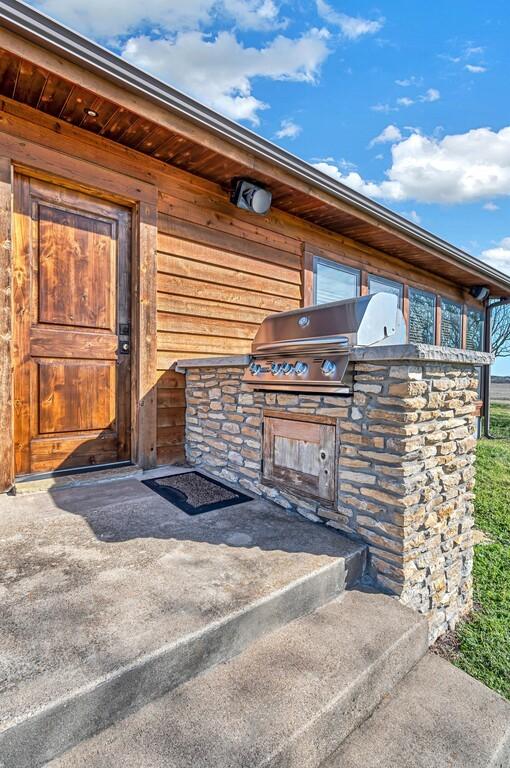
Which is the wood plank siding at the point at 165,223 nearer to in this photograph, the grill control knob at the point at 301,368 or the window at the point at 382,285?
the window at the point at 382,285

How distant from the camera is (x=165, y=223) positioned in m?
3.33

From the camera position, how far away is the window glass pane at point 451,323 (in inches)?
263

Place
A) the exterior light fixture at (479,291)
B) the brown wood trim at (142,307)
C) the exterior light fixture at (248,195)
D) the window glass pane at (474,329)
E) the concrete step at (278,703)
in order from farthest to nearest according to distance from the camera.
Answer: the window glass pane at (474,329) < the exterior light fixture at (479,291) < the exterior light fixture at (248,195) < the brown wood trim at (142,307) < the concrete step at (278,703)

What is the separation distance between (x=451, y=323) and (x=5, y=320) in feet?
22.3

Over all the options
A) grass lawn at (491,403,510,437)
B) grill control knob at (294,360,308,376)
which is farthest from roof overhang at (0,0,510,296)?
grass lawn at (491,403,510,437)

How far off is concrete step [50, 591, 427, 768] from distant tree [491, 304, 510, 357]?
13.5 m

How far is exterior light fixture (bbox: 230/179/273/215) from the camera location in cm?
358

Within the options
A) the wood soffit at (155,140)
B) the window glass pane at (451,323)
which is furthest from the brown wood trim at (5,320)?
the window glass pane at (451,323)

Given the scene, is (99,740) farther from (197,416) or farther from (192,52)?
(192,52)

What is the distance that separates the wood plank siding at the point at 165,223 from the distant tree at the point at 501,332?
10.1 m

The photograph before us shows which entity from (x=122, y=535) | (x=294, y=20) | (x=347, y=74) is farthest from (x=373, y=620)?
(x=347, y=74)

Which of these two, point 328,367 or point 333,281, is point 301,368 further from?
point 333,281

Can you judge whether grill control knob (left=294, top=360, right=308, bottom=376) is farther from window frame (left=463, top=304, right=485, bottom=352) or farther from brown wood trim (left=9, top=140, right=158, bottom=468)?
window frame (left=463, top=304, right=485, bottom=352)

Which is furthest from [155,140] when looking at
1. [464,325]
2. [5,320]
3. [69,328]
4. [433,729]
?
[464,325]
